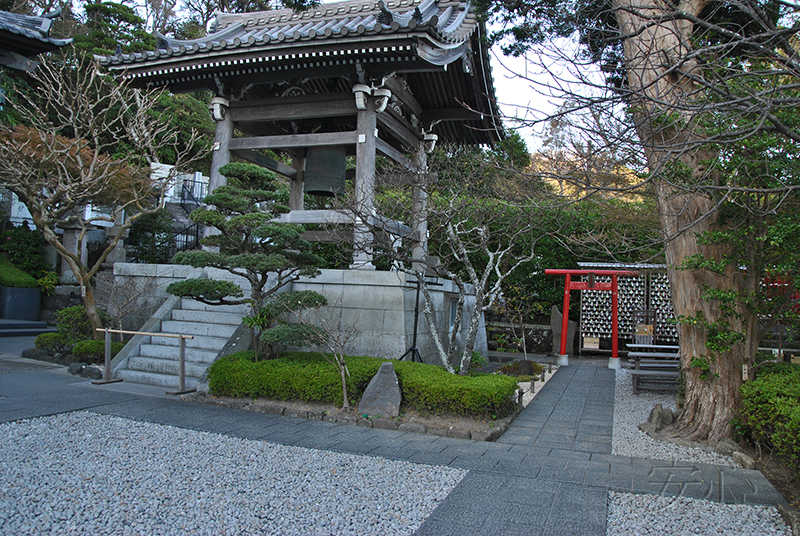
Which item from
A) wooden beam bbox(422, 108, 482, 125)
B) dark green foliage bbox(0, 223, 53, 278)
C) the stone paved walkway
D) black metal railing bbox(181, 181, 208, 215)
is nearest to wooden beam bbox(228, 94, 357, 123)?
wooden beam bbox(422, 108, 482, 125)

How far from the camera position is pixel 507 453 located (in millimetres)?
4977

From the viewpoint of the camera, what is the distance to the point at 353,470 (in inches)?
169

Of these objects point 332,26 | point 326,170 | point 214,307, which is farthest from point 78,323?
point 332,26

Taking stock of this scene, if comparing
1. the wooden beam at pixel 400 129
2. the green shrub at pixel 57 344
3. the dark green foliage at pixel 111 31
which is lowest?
the green shrub at pixel 57 344

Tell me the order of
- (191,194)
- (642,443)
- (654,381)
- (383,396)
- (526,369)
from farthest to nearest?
(191,194) → (526,369) → (654,381) → (383,396) → (642,443)

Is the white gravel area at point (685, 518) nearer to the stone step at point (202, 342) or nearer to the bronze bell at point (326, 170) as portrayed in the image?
the stone step at point (202, 342)

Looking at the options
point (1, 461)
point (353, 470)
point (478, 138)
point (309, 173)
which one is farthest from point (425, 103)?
point (1, 461)

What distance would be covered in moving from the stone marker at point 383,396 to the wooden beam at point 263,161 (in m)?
5.79

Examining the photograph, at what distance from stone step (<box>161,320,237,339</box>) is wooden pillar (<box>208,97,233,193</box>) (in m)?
2.42

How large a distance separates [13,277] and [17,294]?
488mm

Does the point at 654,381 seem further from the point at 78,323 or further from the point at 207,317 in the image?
the point at 78,323

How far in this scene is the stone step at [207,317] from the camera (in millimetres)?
8414

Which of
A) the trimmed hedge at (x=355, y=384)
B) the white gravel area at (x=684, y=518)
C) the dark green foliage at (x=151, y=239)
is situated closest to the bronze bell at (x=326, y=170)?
the trimmed hedge at (x=355, y=384)

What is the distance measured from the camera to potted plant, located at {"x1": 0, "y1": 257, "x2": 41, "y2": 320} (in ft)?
43.6
